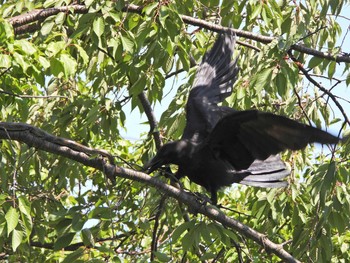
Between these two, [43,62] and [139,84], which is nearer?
[43,62]

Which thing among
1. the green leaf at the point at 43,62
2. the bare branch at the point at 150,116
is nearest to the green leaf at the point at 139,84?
the green leaf at the point at 43,62

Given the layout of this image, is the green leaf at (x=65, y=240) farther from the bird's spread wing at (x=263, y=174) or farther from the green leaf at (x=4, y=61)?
the bird's spread wing at (x=263, y=174)

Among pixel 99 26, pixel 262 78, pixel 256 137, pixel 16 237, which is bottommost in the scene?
pixel 16 237

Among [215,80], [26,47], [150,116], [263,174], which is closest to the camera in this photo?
[26,47]

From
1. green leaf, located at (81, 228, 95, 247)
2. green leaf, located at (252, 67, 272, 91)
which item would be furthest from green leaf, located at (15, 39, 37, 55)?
green leaf, located at (252, 67, 272, 91)

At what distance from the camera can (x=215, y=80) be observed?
227 inches

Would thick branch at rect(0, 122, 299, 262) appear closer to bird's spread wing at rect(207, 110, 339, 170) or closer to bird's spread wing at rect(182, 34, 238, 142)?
bird's spread wing at rect(207, 110, 339, 170)

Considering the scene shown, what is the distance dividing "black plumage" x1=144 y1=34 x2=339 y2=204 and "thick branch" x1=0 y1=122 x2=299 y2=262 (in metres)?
0.61

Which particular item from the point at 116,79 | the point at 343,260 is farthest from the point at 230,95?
the point at 343,260

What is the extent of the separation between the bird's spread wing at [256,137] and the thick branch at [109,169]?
1.97ft

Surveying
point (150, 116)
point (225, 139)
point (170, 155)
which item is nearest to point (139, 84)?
point (170, 155)

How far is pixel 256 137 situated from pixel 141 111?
50.3 inches

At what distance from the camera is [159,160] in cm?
451

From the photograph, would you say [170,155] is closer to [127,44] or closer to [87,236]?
[127,44]
